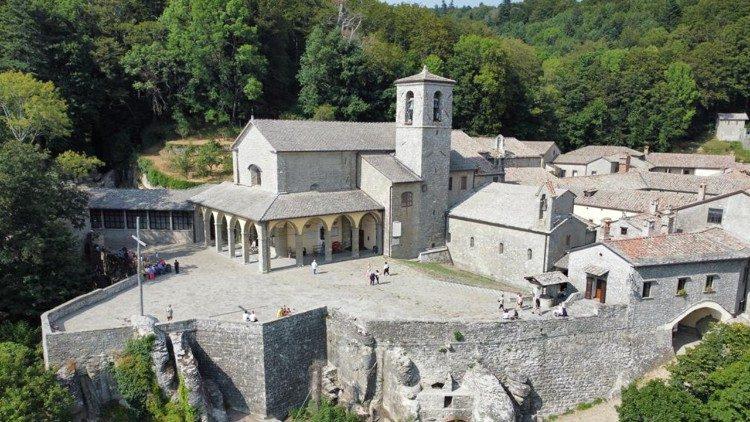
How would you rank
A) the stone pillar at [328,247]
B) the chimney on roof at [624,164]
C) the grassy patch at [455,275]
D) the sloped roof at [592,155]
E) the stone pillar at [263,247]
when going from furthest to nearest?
the sloped roof at [592,155] < the chimney on roof at [624,164] < the stone pillar at [328,247] < the grassy patch at [455,275] < the stone pillar at [263,247]

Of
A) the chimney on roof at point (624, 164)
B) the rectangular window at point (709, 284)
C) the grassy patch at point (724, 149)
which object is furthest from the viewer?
the grassy patch at point (724, 149)

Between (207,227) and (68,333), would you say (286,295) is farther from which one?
(207,227)

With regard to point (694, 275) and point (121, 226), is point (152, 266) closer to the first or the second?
point (121, 226)

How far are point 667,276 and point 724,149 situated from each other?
2605 inches

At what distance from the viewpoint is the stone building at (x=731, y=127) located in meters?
78.9

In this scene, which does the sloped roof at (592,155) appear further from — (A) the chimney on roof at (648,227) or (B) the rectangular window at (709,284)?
(B) the rectangular window at (709,284)

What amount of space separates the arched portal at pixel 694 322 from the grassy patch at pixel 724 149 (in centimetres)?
5894

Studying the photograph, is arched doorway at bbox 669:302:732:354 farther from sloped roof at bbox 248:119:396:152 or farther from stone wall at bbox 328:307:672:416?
sloped roof at bbox 248:119:396:152

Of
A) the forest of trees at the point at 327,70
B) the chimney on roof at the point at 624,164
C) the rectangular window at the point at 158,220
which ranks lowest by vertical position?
the rectangular window at the point at 158,220

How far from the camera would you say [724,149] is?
254ft

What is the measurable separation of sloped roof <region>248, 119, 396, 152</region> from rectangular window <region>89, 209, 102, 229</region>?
491 inches

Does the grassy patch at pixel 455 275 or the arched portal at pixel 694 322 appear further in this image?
the grassy patch at pixel 455 275

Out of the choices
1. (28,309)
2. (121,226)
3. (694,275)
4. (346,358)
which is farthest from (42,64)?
(694,275)

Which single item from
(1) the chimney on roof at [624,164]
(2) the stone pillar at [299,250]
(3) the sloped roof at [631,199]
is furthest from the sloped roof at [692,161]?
(2) the stone pillar at [299,250]
